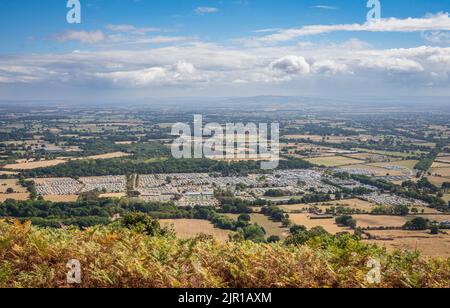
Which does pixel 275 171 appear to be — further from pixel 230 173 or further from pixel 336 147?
pixel 336 147

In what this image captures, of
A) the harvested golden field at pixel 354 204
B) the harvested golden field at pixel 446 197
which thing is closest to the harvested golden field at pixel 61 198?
the harvested golden field at pixel 354 204

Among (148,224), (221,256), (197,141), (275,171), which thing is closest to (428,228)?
(148,224)

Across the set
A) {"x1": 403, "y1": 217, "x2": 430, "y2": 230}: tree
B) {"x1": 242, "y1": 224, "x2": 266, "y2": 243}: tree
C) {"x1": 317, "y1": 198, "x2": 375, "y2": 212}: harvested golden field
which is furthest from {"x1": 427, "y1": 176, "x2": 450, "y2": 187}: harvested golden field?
{"x1": 242, "y1": 224, "x2": 266, "y2": 243}: tree

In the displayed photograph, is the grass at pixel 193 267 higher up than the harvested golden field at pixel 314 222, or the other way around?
the grass at pixel 193 267

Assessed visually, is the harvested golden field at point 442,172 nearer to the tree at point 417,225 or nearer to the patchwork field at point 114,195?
the tree at point 417,225

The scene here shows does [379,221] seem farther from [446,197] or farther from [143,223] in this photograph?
[143,223]

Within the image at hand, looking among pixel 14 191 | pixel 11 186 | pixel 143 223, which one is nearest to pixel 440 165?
pixel 14 191

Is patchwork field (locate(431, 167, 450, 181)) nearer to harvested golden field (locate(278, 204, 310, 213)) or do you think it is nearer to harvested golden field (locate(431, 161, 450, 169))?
harvested golden field (locate(431, 161, 450, 169))
